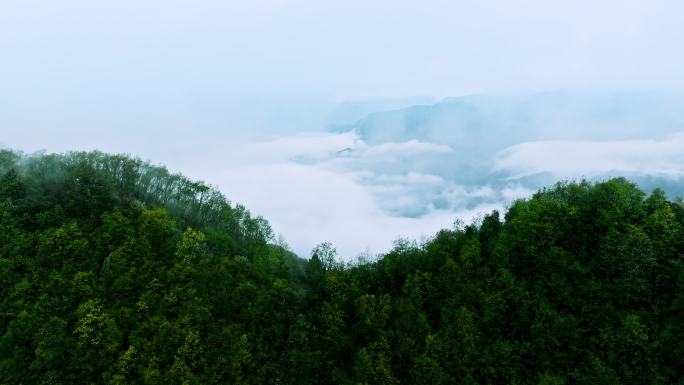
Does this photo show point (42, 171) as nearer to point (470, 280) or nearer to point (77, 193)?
point (77, 193)

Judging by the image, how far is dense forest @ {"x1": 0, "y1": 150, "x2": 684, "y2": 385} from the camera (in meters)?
69.3

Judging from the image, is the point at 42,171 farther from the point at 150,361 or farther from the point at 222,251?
the point at 150,361

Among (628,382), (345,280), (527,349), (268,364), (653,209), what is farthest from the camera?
(345,280)

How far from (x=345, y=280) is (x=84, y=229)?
5344 cm

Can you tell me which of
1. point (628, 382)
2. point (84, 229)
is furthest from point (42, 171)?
point (628, 382)

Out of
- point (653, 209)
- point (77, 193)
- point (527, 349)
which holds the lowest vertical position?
point (527, 349)

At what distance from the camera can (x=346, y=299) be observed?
81312 mm

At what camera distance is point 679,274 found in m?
69.6

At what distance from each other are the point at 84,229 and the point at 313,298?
4816cm

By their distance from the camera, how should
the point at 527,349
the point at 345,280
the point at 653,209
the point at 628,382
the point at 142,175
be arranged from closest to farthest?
1. the point at 628,382
2. the point at 527,349
3. the point at 653,209
4. the point at 345,280
5. the point at 142,175

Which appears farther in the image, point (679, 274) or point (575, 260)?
point (575, 260)

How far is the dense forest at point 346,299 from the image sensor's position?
69312 millimetres

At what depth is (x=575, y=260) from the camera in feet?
254

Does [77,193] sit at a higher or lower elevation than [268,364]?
higher
